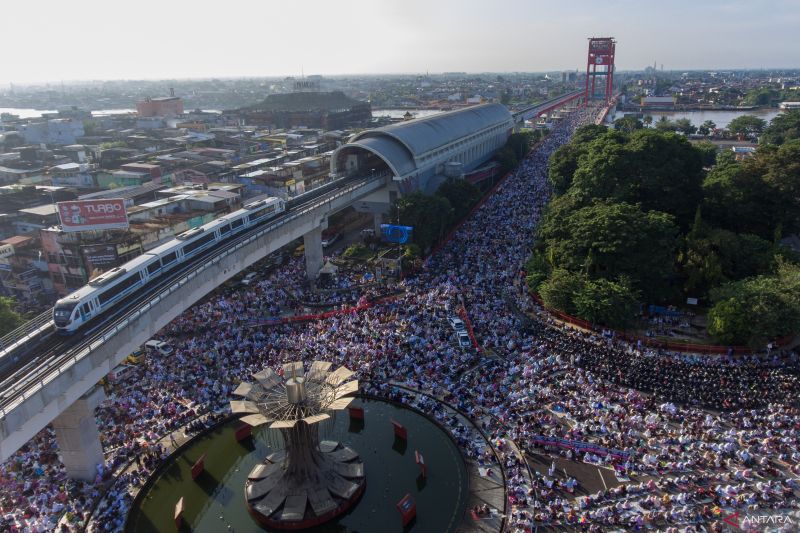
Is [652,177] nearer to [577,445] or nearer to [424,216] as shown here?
[424,216]

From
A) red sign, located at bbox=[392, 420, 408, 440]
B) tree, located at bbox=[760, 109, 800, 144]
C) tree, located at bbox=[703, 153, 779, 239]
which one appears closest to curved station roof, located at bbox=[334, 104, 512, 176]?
tree, located at bbox=[703, 153, 779, 239]

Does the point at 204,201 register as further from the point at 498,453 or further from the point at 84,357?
the point at 498,453

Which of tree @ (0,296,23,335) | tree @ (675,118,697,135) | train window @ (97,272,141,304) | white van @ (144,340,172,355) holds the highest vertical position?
tree @ (675,118,697,135)

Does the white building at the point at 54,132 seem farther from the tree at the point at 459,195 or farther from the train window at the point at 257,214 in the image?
the tree at the point at 459,195

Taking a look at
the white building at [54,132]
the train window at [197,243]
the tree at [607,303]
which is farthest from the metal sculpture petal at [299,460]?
the white building at [54,132]

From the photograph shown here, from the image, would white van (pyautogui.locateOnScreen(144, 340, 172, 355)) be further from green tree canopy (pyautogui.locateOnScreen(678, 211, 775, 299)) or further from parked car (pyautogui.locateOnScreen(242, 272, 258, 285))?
green tree canopy (pyautogui.locateOnScreen(678, 211, 775, 299))

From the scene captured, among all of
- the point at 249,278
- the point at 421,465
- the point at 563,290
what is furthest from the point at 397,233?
the point at 421,465
